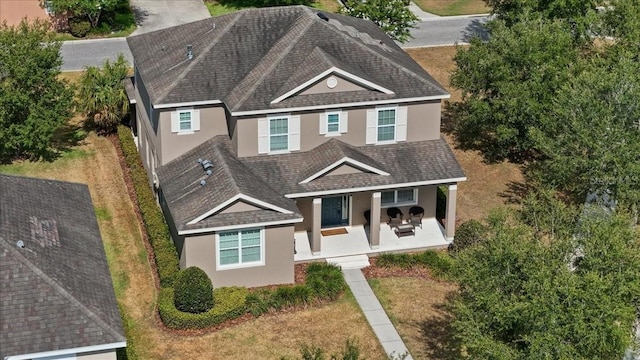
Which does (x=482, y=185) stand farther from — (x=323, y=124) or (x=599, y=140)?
(x=323, y=124)

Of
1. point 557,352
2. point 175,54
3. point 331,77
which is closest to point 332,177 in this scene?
point 331,77

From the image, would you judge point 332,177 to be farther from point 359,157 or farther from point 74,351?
point 74,351

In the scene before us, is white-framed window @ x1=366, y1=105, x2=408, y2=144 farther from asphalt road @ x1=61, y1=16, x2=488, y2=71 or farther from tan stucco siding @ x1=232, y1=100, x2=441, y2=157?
asphalt road @ x1=61, y1=16, x2=488, y2=71

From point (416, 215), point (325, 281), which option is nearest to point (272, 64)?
point (416, 215)

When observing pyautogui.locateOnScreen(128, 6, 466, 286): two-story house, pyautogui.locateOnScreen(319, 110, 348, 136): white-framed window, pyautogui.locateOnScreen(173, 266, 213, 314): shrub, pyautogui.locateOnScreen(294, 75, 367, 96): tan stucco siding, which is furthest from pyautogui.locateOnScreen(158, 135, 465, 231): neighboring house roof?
pyautogui.locateOnScreen(294, 75, 367, 96): tan stucco siding

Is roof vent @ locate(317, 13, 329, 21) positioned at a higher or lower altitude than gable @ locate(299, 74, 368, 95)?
higher
